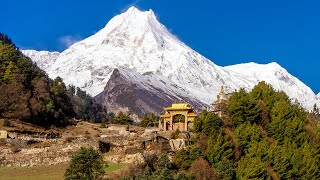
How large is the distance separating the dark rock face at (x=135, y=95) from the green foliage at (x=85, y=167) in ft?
398

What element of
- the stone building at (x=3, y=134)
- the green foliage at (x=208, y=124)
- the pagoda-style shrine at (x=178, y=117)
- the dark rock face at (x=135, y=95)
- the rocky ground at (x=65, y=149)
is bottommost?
the rocky ground at (x=65, y=149)

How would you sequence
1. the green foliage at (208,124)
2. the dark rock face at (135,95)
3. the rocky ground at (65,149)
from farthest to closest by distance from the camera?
the dark rock face at (135,95), the green foliage at (208,124), the rocky ground at (65,149)

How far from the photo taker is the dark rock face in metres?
164

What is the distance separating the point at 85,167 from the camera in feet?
108

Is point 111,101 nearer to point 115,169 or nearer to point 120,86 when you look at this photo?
point 120,86

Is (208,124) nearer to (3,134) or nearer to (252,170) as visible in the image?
(252,170)

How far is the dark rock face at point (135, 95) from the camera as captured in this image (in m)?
164

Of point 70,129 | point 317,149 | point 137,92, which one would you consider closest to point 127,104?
point 137,92

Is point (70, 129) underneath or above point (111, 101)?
underneath

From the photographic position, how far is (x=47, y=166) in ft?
131

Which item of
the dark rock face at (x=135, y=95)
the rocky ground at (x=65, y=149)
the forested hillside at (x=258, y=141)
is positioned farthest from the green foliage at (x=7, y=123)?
the dark rock face at (x=135, y=95)

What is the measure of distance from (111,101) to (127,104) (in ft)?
31.0

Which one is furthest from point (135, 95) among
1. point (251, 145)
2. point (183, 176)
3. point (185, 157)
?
point (183, 176)

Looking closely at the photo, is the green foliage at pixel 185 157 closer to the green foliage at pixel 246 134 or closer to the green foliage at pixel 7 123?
the green foliage at pixel 246 134
